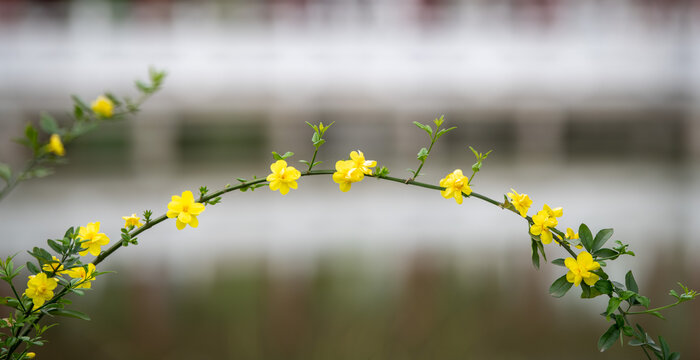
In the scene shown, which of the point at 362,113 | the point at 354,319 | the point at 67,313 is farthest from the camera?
the point at 362,113

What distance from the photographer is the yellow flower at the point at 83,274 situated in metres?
0.33

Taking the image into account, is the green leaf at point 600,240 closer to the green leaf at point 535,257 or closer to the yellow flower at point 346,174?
the green leaf at point 535,257

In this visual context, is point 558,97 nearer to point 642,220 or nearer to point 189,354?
point 642,220

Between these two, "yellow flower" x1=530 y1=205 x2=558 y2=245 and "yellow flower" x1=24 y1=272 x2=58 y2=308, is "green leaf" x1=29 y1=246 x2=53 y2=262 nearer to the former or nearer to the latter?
"yellow flower" x1=24 y1=272 x2=58 y2=308

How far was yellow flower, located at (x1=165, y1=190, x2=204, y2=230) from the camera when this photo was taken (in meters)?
0.33

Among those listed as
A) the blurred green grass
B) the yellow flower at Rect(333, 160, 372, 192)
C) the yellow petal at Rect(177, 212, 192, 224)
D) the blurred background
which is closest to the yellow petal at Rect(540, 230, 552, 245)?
the yellow flower at Rect(333, 160, 372, 192)

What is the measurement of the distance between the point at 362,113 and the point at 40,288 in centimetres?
404

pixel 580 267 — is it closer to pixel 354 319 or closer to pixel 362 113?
pixel 354 319

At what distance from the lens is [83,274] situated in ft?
1.14

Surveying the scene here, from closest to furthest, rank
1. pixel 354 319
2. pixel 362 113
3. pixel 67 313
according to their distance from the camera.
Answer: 1. pixel 67 313
2. pixel 354 319
3. pixel 362 113

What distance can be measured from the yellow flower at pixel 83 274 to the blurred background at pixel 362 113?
84.8 inches

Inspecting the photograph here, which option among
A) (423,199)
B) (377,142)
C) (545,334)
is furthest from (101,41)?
(545,334)

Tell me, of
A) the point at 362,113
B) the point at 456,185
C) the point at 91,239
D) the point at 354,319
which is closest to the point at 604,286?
the point at 456,185

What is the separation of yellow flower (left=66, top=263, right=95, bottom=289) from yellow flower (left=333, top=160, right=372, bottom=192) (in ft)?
0.53
